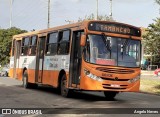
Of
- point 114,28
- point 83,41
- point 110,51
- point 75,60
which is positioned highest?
point 114,28

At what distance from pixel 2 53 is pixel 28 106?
71.5 meters

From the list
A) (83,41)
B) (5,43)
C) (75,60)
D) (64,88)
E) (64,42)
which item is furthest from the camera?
(5,43)

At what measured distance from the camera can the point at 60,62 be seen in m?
21.4

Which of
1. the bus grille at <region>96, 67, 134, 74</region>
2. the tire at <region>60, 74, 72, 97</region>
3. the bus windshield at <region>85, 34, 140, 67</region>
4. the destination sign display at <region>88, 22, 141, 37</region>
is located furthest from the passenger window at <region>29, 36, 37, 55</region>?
the bus grille at <region>96, 67, 134, 74</region>

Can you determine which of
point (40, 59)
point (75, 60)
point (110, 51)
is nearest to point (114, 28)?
point (110, 51)

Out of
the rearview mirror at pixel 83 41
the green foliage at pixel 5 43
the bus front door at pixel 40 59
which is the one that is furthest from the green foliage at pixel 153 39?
the green foliage at pixel 5 43

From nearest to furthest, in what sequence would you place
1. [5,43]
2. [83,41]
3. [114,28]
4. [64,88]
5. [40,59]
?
1. [83,41]
2. [114,28]
3. [64,88]
4. [40,59]
5. [5,43]

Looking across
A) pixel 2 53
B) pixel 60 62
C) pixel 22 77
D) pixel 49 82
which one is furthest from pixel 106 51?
pixel 2 53

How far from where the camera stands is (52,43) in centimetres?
2292

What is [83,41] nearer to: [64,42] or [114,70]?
[114,70]

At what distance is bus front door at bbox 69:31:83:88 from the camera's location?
1931 centimetres

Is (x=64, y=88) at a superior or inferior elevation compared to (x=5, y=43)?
inferior

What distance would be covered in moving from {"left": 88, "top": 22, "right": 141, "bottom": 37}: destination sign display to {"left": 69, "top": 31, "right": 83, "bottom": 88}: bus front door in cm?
80

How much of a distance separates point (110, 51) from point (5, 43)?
6969 cm
